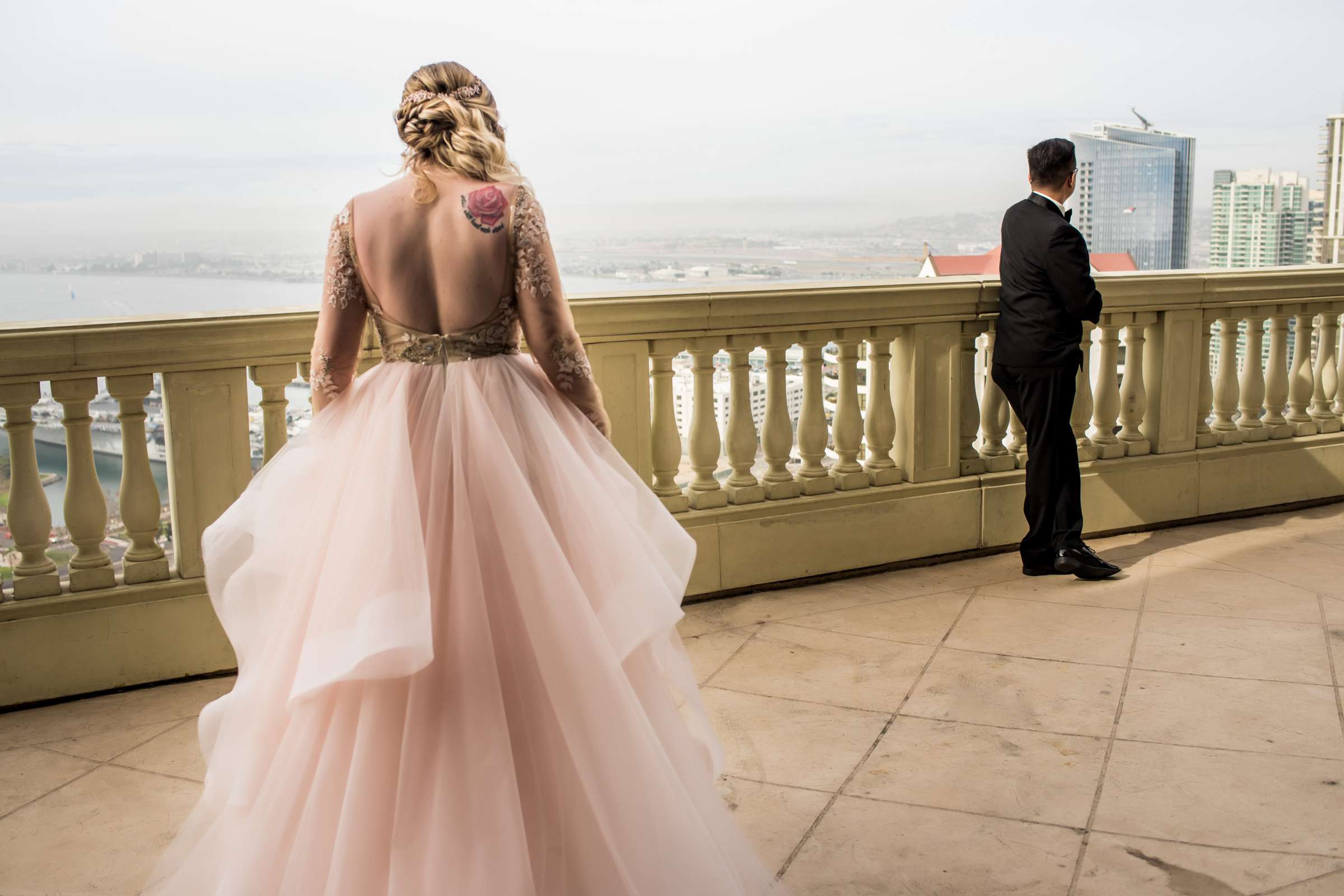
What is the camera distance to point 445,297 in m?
2.04

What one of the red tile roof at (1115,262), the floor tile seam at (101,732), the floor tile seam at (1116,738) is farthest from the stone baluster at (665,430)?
the red tile roof at (1115,262)

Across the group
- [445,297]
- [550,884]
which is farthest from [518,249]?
[550,884]

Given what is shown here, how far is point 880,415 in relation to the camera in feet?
14.9

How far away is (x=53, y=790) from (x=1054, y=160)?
155 inches

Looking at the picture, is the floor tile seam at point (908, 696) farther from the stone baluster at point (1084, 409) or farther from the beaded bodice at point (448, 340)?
the beaded bodice at point (448, 340)

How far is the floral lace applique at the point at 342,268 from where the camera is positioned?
6.81 ft

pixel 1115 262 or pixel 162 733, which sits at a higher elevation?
Result: pixel 1115 262

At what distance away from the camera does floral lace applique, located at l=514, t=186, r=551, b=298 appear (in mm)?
2021

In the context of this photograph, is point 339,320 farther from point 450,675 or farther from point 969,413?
point 969,413

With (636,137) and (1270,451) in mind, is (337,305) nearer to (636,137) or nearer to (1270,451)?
(1270,451)

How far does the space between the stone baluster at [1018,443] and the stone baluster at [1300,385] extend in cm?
165

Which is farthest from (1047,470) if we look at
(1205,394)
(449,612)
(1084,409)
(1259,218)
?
(1259,218)

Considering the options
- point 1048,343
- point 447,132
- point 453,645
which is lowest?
point 453,645

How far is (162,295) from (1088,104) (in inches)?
607
